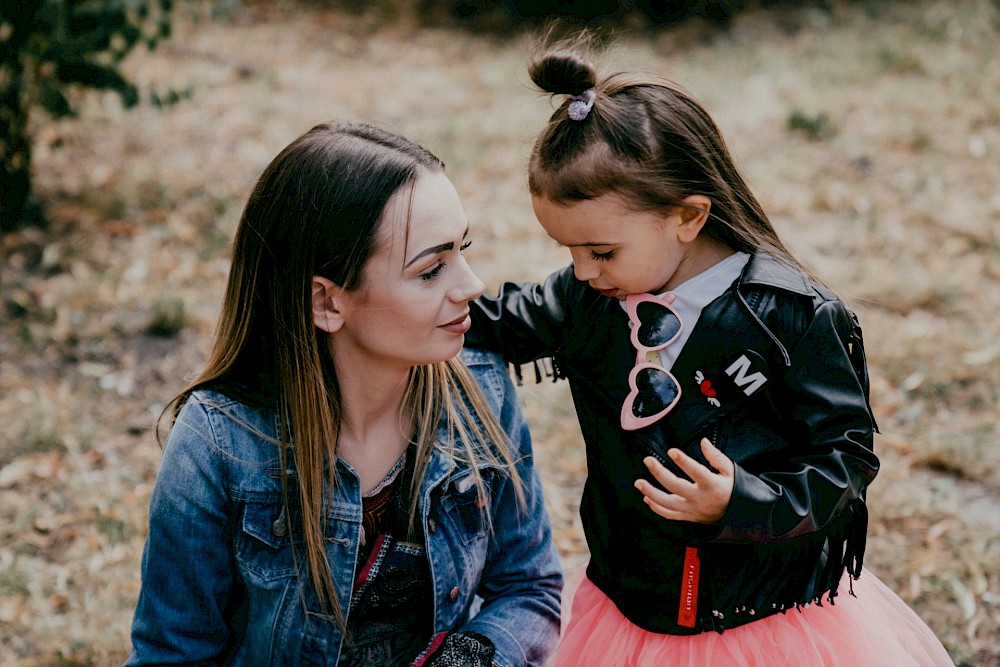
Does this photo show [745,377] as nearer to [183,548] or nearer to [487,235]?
[183,548]

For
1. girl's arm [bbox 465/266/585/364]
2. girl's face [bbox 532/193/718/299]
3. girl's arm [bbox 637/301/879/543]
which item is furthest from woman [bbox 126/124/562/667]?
girl's arm [bbox 637/301/879/543]

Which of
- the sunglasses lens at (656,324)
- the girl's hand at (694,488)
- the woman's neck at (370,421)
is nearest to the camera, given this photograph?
the girl's hand at (694,488)

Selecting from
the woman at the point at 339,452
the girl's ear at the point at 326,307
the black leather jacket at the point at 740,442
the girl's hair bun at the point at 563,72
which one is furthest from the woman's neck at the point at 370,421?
the girl's hair bun at the point at 563,72

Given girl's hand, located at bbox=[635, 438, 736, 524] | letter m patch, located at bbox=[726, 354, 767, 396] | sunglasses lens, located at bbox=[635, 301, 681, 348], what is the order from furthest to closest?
sunglasses lens, located at bbox=[635, 301, 681, 348] < letter m patch, located at bbox=[726, 354, 767, 396] < girl's hand, located at bbox=[635, 438, 736, 524]

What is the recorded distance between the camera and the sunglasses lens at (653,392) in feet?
6.45

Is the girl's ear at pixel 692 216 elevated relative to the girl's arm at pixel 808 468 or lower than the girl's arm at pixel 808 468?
elevated

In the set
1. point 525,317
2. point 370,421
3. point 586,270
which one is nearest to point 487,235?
point 525,317

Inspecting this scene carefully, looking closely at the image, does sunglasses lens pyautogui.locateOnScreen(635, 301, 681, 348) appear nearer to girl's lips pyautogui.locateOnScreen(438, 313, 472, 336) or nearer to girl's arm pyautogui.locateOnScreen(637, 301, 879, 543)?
girl's arm pyautogui.locateOnScreen(637, 301, 879, 543)

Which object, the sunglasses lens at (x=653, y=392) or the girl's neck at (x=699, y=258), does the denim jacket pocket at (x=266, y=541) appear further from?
the girl's neck at (x=699, y=258)

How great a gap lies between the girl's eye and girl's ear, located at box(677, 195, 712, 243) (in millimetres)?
481

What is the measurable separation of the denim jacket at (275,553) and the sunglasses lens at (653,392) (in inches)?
14.5

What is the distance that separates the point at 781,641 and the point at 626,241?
2.84ft

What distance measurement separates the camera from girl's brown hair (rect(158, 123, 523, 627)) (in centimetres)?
191

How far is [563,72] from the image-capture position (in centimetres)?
193
